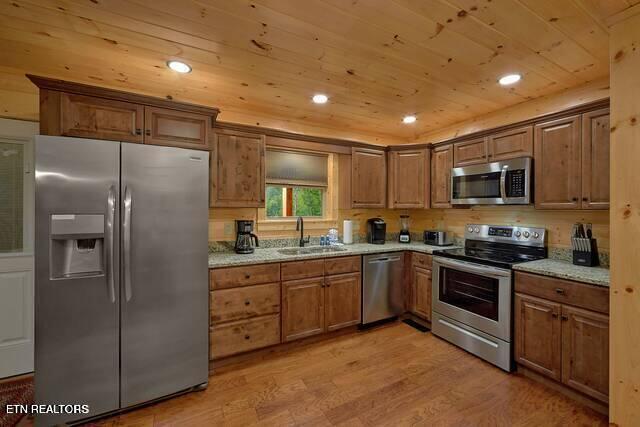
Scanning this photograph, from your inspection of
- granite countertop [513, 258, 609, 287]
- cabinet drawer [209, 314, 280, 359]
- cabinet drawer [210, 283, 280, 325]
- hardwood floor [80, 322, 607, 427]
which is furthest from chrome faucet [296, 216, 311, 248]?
granite countertop [513, 258, 609, 287]

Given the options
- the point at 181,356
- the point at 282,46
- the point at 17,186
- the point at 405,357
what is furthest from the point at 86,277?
the point at 405,357

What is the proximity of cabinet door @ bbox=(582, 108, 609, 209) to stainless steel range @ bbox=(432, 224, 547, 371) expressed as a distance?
1.96 feet

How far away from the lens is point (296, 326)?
2760mm

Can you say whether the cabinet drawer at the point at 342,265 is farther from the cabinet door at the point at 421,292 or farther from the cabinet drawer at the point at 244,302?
the cabinet door at the point at 421,292

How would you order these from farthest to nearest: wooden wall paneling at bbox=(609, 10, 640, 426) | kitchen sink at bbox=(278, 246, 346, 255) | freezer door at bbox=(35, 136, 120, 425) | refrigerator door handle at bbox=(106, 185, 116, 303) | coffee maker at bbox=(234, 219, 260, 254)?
kitchen sink at bbox=(278, 246, 346, 255), coffee maker at bbox=(234, 219, 260, 254), refrigerator door handle at bbox=(106, 185, 116, 303), freezer door at bbox=(35, 136, 120, 425), wooden wall paneling at bbox=(609, 10, 640, 426)

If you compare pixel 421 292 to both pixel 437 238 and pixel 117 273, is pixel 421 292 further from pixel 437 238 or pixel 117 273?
pixel 117 273

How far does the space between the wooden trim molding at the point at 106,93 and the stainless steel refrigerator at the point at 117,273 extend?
15.2 inches

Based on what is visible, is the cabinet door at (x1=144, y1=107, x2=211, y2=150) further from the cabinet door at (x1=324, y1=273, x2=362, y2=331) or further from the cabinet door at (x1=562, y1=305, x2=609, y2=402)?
the cabinet door at (x1=562, y1=305, x2=609, y2=402)

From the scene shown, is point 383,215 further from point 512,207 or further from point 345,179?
point 512,207

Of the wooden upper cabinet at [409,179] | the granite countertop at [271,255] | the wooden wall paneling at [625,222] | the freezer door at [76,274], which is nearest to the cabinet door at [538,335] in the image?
the wooden wall paneling at [625,222]

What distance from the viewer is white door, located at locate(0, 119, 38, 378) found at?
89.9 inches

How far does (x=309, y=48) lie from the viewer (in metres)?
1.93

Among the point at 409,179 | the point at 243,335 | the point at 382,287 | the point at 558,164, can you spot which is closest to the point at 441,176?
the point at 409,179

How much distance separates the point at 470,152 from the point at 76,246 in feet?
11.9
